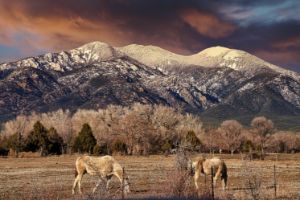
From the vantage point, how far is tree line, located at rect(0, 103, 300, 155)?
123312mm

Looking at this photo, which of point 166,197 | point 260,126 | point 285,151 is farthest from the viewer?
point 285,151

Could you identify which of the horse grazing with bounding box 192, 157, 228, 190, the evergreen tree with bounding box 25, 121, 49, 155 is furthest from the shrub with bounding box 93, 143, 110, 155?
the horse grazing with bounding box 192, 157, 228, 190

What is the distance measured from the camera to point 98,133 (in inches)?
5812

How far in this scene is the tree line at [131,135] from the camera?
123312 mm

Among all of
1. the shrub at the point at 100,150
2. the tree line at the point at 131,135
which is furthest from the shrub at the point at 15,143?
the shrub at the point at 100,150

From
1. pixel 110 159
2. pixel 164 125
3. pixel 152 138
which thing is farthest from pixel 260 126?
pixel 110 159

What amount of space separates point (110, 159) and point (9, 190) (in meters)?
7.98

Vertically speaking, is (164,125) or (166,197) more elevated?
(164,125)

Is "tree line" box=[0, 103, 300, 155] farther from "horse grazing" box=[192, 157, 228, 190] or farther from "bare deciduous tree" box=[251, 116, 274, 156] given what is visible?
"horse grazing" box=[192, 157, 228, 190]

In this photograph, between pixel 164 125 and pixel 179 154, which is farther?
pixel 164 125

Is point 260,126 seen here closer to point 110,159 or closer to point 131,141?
point 131,141

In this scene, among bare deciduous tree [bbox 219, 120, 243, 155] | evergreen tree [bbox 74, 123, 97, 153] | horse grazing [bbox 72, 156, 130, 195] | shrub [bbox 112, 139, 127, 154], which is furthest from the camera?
bare deciduous tree [bbox 219, 120, 243, 155]

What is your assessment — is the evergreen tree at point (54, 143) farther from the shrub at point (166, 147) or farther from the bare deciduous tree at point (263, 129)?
the bare deciduous tree at point (263, 129)

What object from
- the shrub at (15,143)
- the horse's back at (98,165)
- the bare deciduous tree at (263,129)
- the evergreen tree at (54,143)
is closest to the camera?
the horse's back at (98,165)
